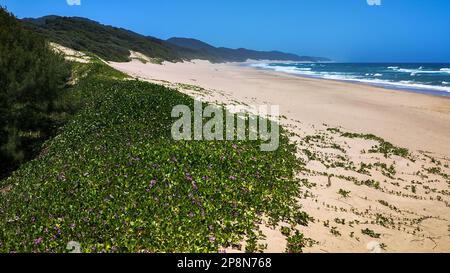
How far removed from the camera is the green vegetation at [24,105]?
58.2 feet

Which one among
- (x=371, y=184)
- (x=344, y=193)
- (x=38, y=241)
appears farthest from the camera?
(x=371, y=184)

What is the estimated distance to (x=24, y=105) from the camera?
19.1 m

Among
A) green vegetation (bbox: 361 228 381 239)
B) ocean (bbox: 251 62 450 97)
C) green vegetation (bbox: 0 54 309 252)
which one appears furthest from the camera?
ocean (bbox: 251 62 450 97)

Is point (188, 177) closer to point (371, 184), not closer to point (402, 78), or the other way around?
point (371, 184)

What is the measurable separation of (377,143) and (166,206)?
50.1 ft

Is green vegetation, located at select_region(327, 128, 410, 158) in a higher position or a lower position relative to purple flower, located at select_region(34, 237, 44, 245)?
higher

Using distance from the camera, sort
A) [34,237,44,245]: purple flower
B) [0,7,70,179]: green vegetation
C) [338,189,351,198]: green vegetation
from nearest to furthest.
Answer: [34,237,44,245]: purple flower → [338,189,351,198]: green vegetation → [0,7,70,179]: green vegetation

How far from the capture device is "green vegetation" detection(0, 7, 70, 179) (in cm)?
1775

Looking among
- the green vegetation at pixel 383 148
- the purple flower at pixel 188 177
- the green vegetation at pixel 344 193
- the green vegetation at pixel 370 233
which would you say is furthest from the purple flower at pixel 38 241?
the green vegetation at pixel 383 148

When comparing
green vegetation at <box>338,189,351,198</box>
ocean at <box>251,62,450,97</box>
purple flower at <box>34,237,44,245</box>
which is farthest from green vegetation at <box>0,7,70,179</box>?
ocean at <box>251,62,450,97</box>

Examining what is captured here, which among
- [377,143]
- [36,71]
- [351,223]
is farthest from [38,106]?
[377,143]

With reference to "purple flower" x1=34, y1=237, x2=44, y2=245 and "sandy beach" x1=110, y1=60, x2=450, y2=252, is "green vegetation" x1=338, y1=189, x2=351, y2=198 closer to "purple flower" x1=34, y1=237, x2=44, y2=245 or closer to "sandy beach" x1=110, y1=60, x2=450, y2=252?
"sandy beach" x1=110, y1=60, x2=450, y2=252

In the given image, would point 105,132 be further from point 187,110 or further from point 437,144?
point 437,144

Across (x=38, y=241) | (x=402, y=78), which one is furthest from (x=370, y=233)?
(x=402, y=78)
